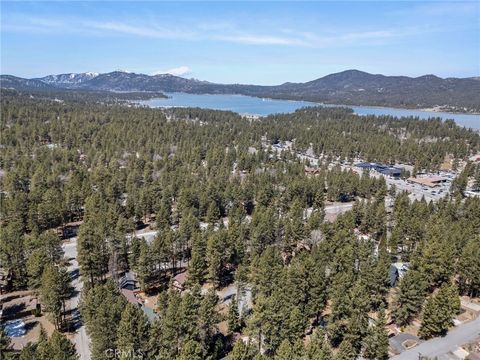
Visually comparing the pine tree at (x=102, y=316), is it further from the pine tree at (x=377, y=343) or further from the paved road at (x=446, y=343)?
the paved road at (x=446, y=343)

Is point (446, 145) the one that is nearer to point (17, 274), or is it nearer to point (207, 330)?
point (207, 330)

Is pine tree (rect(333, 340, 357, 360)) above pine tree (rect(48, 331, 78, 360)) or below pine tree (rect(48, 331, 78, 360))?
below

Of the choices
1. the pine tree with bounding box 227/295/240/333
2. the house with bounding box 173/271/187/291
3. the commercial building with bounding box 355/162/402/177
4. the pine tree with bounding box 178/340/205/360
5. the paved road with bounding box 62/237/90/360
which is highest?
the pine tree with bounding box 178/340/205/360

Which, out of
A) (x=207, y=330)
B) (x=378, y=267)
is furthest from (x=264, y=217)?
(x=207, y=330)

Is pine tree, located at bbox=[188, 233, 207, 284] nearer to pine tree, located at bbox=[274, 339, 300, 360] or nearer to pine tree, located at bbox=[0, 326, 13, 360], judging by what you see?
pine tree, located at bbox=[274, 339, 300, 360]

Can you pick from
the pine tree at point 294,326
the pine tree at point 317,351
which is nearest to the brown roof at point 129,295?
the pine tree at point 294,326

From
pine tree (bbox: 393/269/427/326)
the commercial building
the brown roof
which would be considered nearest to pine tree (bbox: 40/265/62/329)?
the brown roof
